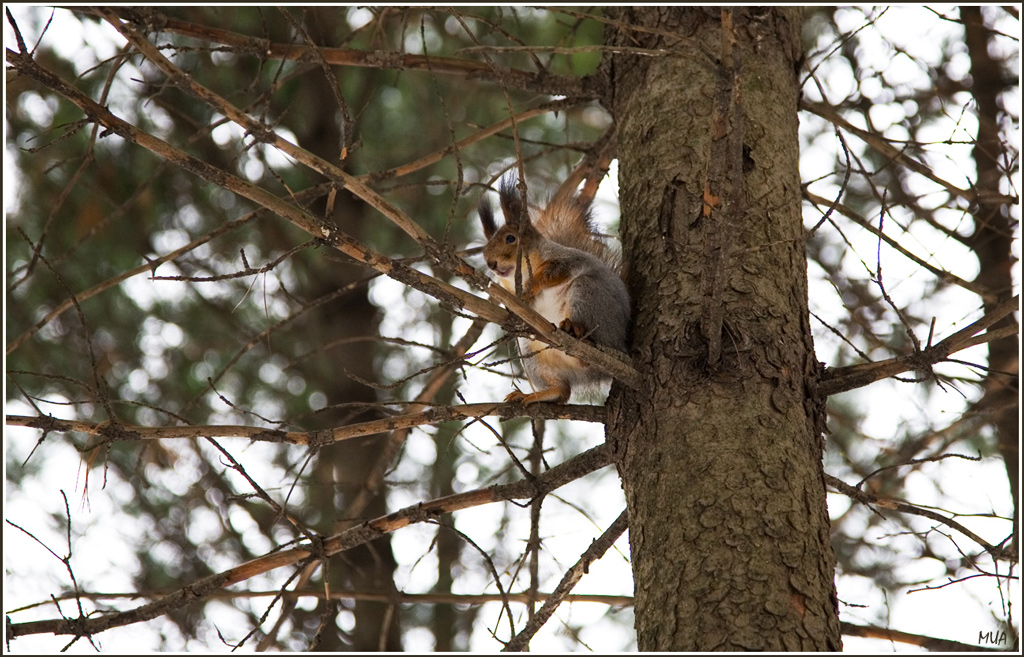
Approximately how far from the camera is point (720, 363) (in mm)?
1486

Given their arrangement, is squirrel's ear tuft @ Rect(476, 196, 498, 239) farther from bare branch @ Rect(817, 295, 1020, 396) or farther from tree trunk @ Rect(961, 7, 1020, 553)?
tree trunk @ Rect(961, 7, 1020, 553)

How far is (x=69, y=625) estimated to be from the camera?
153 centimetres

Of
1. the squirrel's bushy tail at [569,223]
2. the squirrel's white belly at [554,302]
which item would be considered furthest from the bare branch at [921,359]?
the squirrel's bushy tail at [569,223]

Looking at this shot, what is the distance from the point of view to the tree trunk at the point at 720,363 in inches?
49.9

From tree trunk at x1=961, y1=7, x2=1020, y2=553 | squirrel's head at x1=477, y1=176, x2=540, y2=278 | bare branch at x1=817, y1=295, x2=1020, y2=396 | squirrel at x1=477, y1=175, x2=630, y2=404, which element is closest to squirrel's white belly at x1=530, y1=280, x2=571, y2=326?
squirrel at x1=477, y1=175, x2=630, y2=404

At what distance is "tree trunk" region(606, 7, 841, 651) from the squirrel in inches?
2.6

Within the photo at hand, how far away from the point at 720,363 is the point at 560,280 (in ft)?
2.11

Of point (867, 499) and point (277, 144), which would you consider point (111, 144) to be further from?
point (867, 499)

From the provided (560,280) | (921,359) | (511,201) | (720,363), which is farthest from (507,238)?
(921,359)

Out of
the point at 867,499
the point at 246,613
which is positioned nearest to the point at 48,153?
the point at 246,613

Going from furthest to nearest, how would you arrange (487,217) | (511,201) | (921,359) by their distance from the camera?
(487,217)
(511,201)
(921,359)

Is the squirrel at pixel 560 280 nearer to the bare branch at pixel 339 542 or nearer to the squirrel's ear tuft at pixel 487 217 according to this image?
the squirrel's ear tuft at pixel 487 217

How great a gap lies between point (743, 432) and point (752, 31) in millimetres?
944

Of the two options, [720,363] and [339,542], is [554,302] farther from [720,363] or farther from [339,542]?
[339,542]
